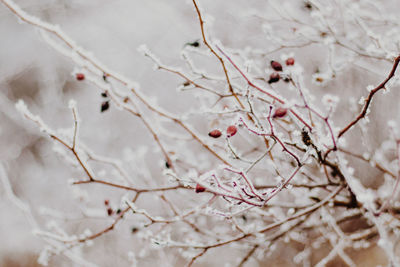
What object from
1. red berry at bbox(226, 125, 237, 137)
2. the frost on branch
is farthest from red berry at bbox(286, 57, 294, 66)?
red berry at bbox(226, 125, 237, 137)

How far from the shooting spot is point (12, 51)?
905 cm

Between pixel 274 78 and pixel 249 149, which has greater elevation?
pixel 249 149

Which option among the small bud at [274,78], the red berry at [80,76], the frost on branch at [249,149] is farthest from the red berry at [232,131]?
the red berry at [80,76]

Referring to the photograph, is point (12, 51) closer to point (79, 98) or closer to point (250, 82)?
point (79, 98)

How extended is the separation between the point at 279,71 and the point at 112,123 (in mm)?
8934

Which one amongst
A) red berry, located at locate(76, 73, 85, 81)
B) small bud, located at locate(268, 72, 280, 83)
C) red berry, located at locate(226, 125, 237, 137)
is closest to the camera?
red berry, located at locate(226, 125, 237, 137)

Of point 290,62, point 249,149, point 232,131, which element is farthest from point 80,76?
point 249,149

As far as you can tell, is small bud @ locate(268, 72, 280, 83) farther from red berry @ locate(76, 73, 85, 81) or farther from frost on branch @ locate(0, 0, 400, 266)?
red berry @ locate(76, 73, 85, 81)

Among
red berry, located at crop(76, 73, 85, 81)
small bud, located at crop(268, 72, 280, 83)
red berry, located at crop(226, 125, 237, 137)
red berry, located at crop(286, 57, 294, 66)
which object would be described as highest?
red berry, located at crop(286, 57, 294, 66)

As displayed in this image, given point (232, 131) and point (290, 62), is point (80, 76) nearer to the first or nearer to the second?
point (232, 131)

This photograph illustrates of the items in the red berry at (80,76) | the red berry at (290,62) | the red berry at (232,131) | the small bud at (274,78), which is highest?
the red berry at (290,62)

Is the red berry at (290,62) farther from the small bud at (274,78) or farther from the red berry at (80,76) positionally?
the red berry at (80,76)

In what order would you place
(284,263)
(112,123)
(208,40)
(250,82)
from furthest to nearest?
1. (112,123)
2. (284,263)
3. (208,40)
4. (250,82)

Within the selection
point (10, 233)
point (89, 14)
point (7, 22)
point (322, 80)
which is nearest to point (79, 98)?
point (7, 22)
